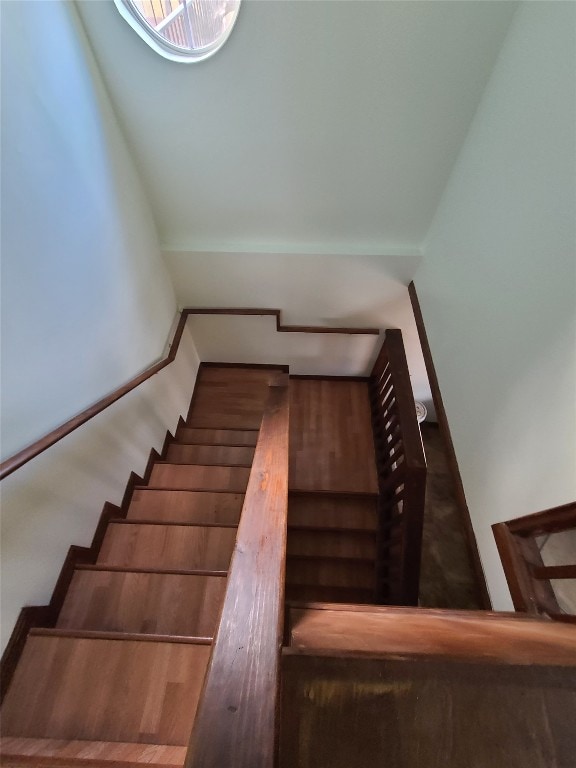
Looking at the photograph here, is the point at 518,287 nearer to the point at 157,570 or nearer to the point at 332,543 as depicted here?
the point at 157,570

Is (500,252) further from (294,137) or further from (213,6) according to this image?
(213,6)

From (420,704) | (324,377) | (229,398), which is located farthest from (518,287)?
(229,398)

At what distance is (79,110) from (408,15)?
62.5 inches

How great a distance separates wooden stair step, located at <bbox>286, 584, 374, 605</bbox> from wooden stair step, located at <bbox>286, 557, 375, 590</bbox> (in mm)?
28

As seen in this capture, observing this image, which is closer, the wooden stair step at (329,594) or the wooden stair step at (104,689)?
the wooden stair step at (104,689)

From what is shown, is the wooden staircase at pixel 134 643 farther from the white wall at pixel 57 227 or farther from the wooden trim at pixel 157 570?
the white wall at pixel 57 227

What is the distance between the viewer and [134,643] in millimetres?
1346

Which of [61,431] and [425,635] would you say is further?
[61,431]

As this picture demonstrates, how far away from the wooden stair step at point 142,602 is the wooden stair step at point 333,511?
152 cm

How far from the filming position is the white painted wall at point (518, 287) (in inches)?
47.9

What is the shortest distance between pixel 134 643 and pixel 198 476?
1.32 metres

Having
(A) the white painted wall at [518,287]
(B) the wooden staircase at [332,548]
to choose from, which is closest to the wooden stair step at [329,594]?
(B) the wooden staircase at [332,548]

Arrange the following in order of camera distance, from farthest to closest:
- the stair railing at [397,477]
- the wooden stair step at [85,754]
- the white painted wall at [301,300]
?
the white painted wall at [301,300] → the stair railing at [397,477] → the wooden stair step at [85,754]

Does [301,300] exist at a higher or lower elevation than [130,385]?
higher
